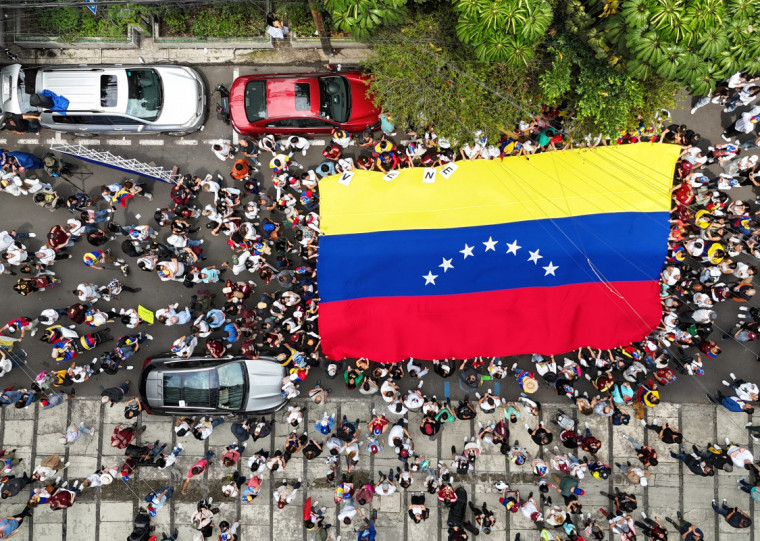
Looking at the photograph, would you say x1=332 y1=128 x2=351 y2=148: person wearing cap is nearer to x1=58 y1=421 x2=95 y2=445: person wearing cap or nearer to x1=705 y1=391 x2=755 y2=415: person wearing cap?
x1=58 y1=421 x2=95 y2=445: person wearing cap

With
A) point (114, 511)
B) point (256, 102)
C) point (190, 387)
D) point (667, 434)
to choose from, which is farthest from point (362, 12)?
point (114, 511)

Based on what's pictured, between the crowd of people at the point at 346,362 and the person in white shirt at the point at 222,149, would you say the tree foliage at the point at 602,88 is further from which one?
the person in white shirt at the point at 222,149

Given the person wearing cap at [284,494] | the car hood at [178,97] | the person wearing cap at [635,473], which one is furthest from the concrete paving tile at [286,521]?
the car hood at [178,97]

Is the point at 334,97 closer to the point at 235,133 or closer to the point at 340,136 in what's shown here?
the point at 340,136

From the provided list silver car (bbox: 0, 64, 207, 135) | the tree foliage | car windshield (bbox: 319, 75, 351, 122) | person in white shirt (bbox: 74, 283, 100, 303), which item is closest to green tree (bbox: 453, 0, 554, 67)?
the tree foliage

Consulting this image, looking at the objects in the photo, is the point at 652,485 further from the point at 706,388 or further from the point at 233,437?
the point at 233,437

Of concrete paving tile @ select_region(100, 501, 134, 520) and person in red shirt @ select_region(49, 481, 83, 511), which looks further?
concrete paving tile @ select_region(100, 501, 134, 520)

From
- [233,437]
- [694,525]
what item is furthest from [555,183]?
[233,437]
